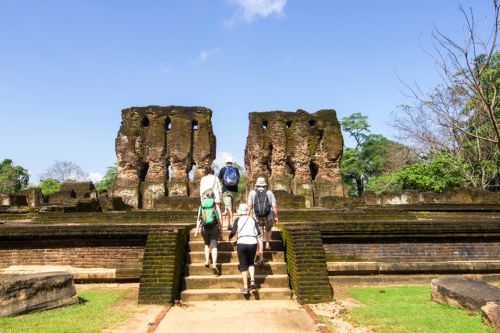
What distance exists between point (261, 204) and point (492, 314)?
140 inches

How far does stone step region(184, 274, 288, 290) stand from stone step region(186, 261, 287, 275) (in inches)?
7.7

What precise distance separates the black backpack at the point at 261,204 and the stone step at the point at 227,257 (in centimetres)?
80

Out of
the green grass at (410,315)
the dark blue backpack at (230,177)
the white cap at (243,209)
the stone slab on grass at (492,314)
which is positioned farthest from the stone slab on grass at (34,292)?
the stone slab on grass at (492,314)

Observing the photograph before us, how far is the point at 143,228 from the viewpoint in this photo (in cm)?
725

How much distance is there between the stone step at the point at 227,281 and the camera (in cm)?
632

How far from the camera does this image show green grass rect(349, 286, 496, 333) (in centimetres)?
433

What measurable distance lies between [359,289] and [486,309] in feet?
7.79

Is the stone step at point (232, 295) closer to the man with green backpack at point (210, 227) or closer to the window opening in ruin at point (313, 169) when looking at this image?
the man with green backpack at point (210, 227)

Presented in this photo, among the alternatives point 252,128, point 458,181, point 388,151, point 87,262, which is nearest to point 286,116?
point 252,128

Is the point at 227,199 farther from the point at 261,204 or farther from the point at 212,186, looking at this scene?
the point at 261,204

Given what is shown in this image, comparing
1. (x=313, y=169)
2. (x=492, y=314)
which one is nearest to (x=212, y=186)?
(x=492, y=314)

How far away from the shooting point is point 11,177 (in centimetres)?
4456

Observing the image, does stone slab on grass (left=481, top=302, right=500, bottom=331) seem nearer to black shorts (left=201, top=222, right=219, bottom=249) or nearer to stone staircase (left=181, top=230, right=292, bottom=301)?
stone staircase (left=181, top=230, right=292, bottom=301)

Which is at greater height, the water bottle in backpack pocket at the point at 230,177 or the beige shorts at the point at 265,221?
the water bottle in backpack pocket at the point at 230,177
